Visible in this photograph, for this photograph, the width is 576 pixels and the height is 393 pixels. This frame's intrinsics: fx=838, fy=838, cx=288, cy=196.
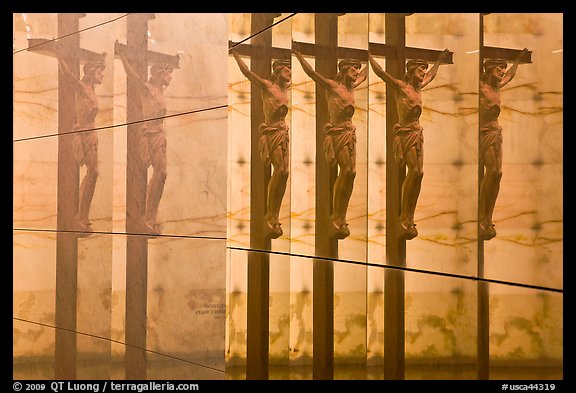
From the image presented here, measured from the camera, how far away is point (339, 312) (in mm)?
5070

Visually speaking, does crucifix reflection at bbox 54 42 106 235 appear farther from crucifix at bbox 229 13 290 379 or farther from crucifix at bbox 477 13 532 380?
crucifix at bbox 477 13 532 380

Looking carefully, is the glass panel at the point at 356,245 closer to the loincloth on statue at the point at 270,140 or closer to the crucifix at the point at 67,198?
the loincloth on statue at the point at 270,140

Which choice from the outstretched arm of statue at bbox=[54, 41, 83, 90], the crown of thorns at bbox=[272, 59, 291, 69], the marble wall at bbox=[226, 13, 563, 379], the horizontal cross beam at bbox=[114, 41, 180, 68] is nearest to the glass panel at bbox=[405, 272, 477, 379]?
the marble wall at bbox=[226, 13, 563, 379]

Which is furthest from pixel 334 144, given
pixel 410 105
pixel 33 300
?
pixel 33 300

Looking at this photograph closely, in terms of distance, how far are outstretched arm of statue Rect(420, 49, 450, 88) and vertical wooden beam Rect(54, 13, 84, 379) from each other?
3221 mm

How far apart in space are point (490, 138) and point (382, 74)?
2.74 feet

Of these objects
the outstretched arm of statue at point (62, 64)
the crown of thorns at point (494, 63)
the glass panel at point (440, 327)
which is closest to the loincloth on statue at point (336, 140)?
the glass panel at point (440, 327)

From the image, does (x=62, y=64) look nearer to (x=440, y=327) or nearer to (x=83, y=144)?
(x=83, y=144)

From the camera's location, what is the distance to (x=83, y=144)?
6637 mm

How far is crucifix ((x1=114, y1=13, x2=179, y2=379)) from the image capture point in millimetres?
6246

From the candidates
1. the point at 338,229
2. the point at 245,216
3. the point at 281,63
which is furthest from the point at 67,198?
the point at 338,229

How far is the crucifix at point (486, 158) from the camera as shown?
4.22m

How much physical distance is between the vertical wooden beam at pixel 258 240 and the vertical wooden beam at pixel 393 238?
114 cm

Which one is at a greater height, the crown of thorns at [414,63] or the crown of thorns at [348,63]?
the crown of thorns at [348,63]
